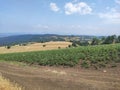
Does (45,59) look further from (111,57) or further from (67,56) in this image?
(111,57)

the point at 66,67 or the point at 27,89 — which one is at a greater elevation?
the point at 27,89

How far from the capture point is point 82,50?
151 feet

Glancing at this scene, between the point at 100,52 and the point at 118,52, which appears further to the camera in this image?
the point at 100,52

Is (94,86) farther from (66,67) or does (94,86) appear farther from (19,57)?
(19,57)

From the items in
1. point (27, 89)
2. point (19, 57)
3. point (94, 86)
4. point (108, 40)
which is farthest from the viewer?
point (108, 40)

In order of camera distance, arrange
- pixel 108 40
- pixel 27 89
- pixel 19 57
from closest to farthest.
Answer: pixel 27 89 < pixel 19 57 < pixel 108 40

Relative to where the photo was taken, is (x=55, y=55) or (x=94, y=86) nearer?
(x=94, y=86)

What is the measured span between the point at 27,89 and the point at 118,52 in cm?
2719

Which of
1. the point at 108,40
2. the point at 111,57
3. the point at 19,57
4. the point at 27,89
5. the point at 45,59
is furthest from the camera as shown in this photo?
the point at 108,40

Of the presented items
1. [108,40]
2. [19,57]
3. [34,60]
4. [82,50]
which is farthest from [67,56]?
[108,40]

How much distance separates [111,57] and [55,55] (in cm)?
1189

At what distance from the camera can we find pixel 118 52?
39.9 meters

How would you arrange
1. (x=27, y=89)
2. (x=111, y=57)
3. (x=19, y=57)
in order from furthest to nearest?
(x=19, y=57)
(x=111, y=57)
(x=27, y=89)

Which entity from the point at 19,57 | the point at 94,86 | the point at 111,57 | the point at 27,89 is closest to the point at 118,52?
the point at 111,57
